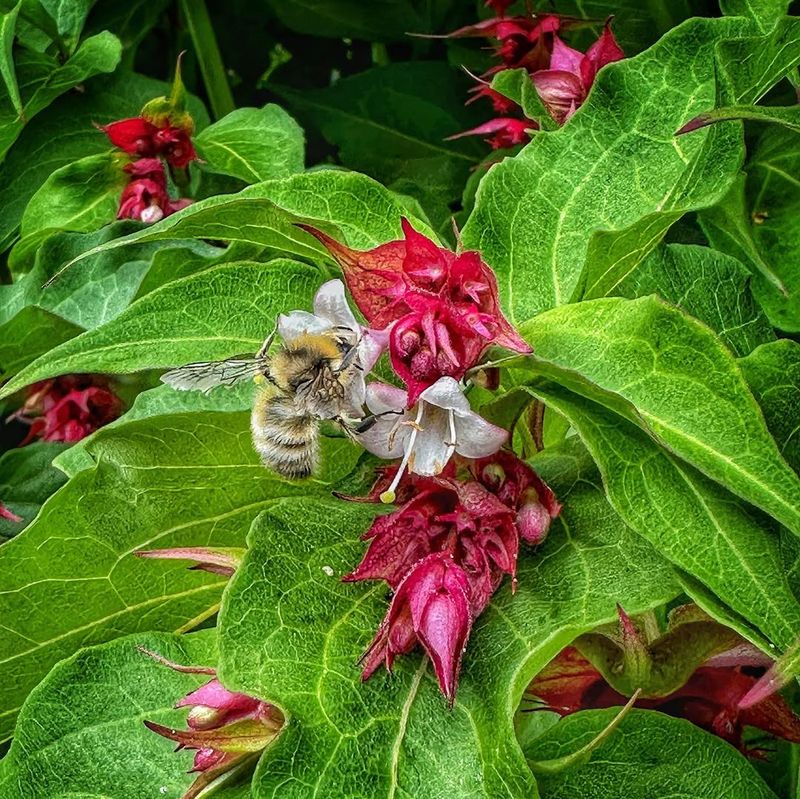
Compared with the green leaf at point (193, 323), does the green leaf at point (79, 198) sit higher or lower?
lower

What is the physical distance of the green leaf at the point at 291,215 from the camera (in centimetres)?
58

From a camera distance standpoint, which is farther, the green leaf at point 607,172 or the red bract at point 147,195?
the red bract at point 147,195

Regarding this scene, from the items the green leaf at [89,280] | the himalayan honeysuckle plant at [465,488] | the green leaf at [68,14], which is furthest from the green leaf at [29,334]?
the green leaf at [68,14]

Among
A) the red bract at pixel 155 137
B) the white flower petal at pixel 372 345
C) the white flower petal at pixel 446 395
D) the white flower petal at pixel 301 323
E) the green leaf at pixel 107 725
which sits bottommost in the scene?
the green leaf at pixel 107 725

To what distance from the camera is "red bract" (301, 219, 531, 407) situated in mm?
531

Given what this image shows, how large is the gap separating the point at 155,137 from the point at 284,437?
48 cm

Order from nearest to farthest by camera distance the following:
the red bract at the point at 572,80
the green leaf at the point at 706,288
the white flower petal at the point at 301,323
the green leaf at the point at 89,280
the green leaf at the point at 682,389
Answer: the green leaf at the point at 682,389
the white flower petal at the point at 301,323
the green leaf at the point at 706,288
the red bract at the point at 572,80
the green leaf at the point at 89,280

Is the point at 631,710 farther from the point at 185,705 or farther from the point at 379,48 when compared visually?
the point at 379,48

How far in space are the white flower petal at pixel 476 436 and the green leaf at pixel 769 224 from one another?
12.1 inches

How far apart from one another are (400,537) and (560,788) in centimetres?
17

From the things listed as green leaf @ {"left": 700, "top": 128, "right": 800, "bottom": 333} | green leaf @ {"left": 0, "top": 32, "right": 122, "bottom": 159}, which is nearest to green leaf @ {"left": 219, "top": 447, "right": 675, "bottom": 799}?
green leaf @ {"left": 700, "top": 128, "right": 800, "bottom": 333}

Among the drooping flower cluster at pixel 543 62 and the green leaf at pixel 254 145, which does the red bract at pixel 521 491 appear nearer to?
A: the drooping flower cluster at pixel 543 62

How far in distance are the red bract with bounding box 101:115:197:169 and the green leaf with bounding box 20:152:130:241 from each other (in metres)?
0.02

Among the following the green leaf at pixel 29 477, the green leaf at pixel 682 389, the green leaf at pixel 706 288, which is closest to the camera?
the green leaf at pixel 682 389
